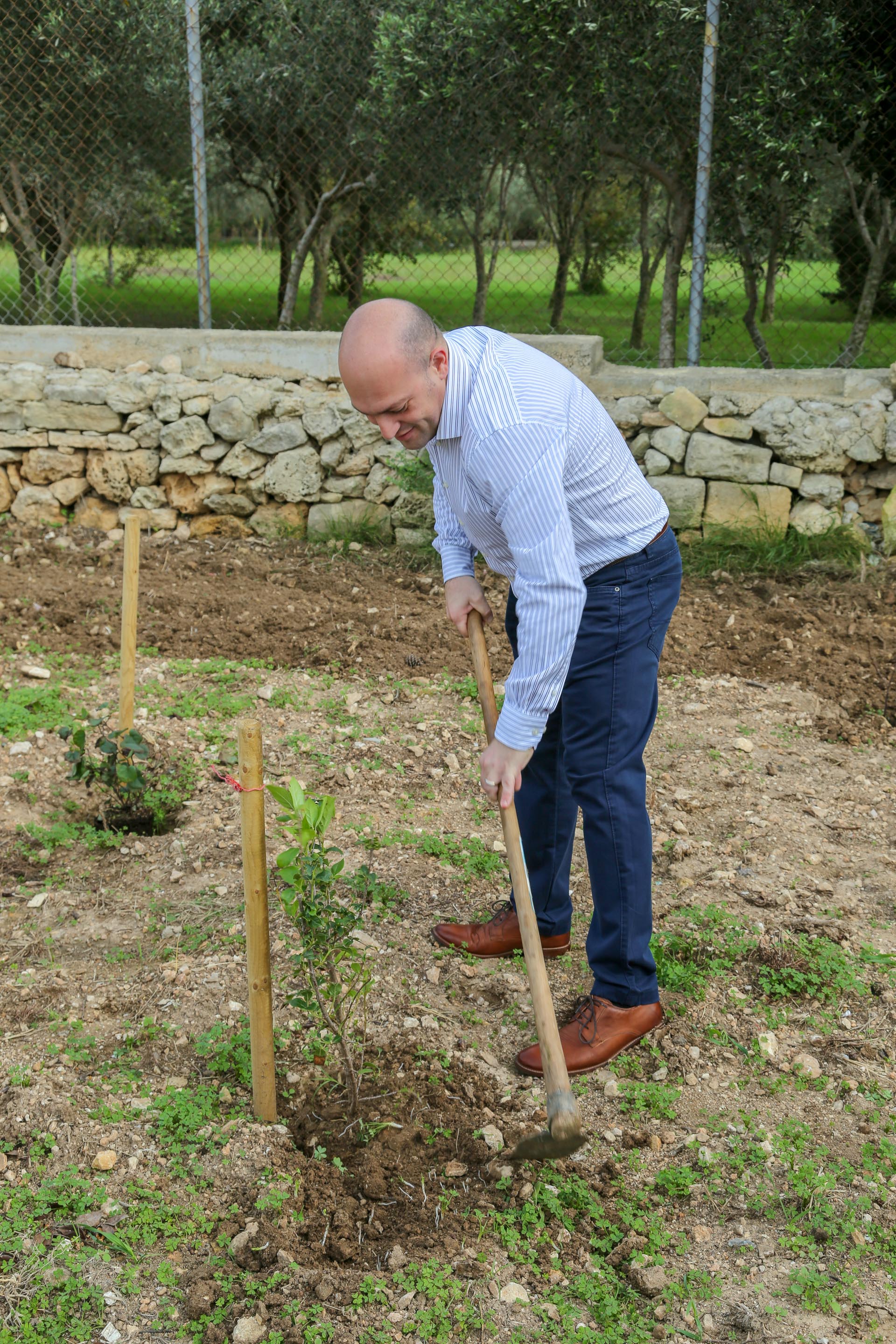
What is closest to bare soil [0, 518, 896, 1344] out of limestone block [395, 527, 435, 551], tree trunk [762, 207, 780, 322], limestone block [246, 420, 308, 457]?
limestone block [395, 527, 435, 551]

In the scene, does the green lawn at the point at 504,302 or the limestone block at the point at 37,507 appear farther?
the limestone block at the point at 37,507

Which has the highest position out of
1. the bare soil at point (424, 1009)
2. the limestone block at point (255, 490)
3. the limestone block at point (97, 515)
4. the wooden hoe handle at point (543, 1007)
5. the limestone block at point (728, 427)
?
the limestone block at point (728, 427)

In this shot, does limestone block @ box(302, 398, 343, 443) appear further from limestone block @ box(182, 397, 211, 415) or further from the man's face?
the man's face

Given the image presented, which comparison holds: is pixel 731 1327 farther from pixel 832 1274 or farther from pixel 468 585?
pixel 468 585

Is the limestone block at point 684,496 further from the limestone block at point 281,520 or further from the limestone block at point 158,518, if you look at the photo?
the limestone block at point 158,518

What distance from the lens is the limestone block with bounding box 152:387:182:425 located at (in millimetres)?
6570

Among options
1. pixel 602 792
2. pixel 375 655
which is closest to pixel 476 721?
pixel 375 655

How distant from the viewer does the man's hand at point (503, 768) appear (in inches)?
90.2

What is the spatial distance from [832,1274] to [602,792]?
111 centimetres

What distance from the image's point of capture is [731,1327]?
7.07 feet

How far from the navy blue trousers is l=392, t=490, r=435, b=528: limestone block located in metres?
3.67

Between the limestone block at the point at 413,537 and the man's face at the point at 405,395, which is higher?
the man's face at the point at 405,395

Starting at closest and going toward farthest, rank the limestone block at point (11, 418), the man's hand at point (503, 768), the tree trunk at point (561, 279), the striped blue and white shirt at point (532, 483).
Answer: the striped blue and white shirt at point (532, 483) < the man's hand at point (503, 768) < the limestone block at point (11, 418) < the tree trunk at point (561, 279)

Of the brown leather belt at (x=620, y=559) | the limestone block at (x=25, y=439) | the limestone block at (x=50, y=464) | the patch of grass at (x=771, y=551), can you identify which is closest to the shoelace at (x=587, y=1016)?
the brown leather belt at (x=620, y=559)
